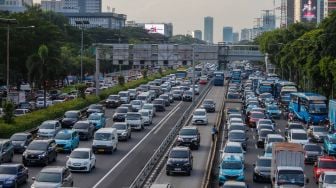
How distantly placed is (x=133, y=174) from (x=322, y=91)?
188ft

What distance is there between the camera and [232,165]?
127 feet

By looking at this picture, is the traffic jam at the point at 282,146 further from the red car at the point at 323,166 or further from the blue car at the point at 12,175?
the blue car at the point at 12,175

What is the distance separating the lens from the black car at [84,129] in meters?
55.5

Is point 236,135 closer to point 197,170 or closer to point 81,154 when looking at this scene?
point 197,170

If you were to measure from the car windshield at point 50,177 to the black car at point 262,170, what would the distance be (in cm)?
1078

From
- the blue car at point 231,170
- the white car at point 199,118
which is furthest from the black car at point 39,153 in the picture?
the white car at point 199,118

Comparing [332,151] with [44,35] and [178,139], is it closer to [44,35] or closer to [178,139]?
[178,139]

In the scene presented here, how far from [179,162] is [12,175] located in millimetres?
9442

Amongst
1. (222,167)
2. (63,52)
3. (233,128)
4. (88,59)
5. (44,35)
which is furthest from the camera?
(88,59)

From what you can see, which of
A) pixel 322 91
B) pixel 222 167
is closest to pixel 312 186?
pixel 222 167

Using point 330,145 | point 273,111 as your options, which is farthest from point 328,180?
point 273,111

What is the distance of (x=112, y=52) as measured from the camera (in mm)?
98688

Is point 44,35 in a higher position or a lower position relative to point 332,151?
higher

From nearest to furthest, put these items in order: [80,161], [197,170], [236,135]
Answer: [80,161] → [197,170] → [236,135]
